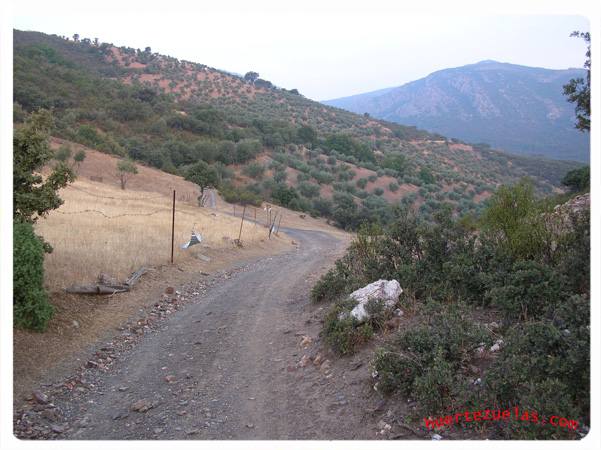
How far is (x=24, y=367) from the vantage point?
17.9 feet

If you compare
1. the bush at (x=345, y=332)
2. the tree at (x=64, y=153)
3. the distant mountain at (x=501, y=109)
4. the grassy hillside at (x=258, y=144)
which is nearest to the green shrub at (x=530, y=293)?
the bush at (x=345, y=332)

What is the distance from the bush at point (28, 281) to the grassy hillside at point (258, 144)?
29.3m

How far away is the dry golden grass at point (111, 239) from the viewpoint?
8.77 m

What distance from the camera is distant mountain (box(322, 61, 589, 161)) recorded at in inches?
2110

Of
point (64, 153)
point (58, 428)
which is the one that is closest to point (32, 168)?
point (58, 428)

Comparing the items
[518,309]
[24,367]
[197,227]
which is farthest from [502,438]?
[197,227]

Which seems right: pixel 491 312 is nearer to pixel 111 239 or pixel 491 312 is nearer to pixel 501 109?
pixel 111 239

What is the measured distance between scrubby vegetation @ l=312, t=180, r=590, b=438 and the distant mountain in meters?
36.1

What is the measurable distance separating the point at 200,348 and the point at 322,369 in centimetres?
200

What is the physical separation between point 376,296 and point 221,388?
2.32 metres

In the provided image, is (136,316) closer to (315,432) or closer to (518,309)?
(315,432)

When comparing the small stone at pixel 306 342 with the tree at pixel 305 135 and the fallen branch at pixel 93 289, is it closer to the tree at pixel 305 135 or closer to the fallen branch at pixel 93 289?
the fallen branch at pixel 93 289

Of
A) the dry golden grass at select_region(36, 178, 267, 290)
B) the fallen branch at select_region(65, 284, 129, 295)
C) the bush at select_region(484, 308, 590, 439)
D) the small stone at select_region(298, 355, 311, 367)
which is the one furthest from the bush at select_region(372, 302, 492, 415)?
the dry golden grass at select_region(36, 178, 267, 290)

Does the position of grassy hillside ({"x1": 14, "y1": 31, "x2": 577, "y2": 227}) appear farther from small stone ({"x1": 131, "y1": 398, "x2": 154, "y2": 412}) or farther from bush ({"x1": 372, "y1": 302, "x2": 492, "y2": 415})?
small stone ({"x1": 131, "y1": 398, "x2": 154, "y2": 412})
